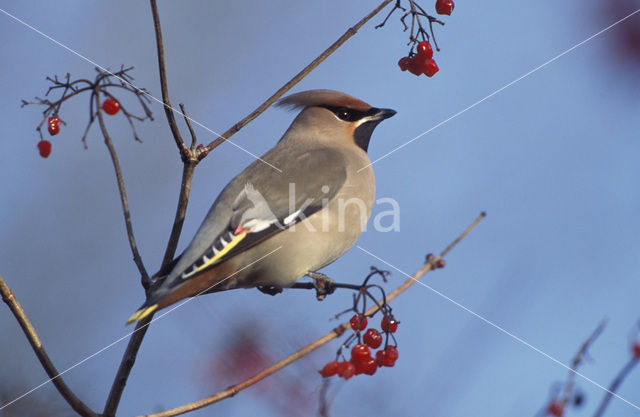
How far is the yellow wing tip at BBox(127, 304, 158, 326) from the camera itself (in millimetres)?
2565

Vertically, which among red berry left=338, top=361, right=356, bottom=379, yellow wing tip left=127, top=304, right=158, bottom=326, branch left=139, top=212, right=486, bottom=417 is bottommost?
red berry left=338, top=361, right=356, bottom=379

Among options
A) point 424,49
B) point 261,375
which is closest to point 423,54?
point 424,49

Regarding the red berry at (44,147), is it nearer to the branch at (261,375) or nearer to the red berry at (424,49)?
the branch at (261,375)

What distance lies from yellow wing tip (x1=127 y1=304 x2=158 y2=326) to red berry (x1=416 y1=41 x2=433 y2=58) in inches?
58.2

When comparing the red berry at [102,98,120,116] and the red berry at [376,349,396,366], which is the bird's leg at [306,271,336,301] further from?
the red berry at [102,98,120,116]

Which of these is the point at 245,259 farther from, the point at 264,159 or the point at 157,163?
the point at 157,163

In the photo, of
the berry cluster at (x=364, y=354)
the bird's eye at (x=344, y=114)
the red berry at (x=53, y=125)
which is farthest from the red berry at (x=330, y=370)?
the bird's eye at (x=344, y=114)

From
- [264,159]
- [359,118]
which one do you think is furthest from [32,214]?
[359,118]

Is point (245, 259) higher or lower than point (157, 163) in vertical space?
lower

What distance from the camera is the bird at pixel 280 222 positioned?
3.03 m

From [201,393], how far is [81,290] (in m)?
1.43

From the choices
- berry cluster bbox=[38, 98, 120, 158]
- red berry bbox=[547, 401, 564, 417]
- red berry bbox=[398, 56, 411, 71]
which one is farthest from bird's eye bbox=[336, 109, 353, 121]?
red berry bbox=[547, 401, 564, 417]

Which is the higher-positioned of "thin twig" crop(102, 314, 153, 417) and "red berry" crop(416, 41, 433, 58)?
"red berry" crop(416, 41, 433, 58)

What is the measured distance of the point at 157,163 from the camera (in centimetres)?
504
